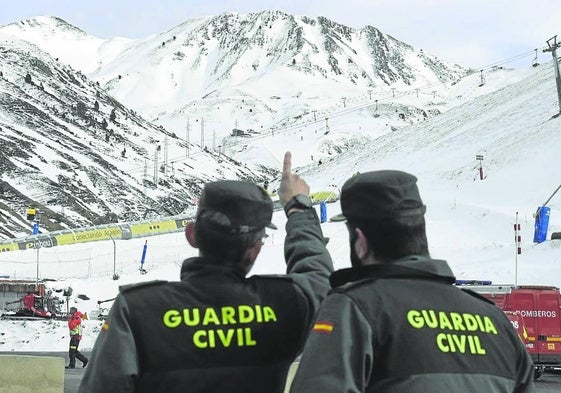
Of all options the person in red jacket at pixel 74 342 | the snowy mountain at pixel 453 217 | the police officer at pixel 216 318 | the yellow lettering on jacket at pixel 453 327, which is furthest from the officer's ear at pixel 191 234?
the snowy mountain at pixel 453 217

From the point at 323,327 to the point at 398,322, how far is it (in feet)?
0.88

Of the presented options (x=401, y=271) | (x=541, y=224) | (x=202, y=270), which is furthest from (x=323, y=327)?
(x=541, y=224)

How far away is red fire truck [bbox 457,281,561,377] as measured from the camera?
19.4m

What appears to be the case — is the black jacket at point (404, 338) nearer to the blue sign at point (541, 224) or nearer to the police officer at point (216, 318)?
the police officer at point (216, 318)

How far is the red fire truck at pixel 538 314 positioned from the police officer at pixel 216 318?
53.8ft

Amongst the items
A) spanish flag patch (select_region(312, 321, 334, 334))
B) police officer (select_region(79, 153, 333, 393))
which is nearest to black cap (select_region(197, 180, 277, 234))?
police officer (select_region(79, 153, 333, 393))

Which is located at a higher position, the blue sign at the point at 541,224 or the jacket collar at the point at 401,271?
the jacket collar at the point at 401,271

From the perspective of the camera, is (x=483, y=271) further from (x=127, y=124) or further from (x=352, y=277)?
(x=127, y=124)

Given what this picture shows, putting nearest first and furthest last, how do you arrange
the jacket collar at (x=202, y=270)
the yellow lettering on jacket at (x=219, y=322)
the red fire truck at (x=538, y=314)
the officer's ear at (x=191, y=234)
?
1. the yellow lettering on jacket at (x=219, y=322)
2. the jacket collar at (x=202, y=270)
3. the officer's ear at (x=191, y=234)
4. the red fire truck at (x=538, y=314)

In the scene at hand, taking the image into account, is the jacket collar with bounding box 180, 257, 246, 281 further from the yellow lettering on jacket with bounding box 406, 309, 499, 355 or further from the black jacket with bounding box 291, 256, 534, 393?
the yellow lettering on jacket with bounding box 406, 309, 499, 355

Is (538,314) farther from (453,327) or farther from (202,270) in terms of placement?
(453,327)

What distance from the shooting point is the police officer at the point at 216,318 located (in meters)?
3.33

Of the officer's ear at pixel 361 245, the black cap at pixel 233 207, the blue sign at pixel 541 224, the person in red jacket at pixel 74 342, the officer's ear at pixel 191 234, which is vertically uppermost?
the black cap at pixel 233 207

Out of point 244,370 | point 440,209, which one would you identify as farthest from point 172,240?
point 244,370
